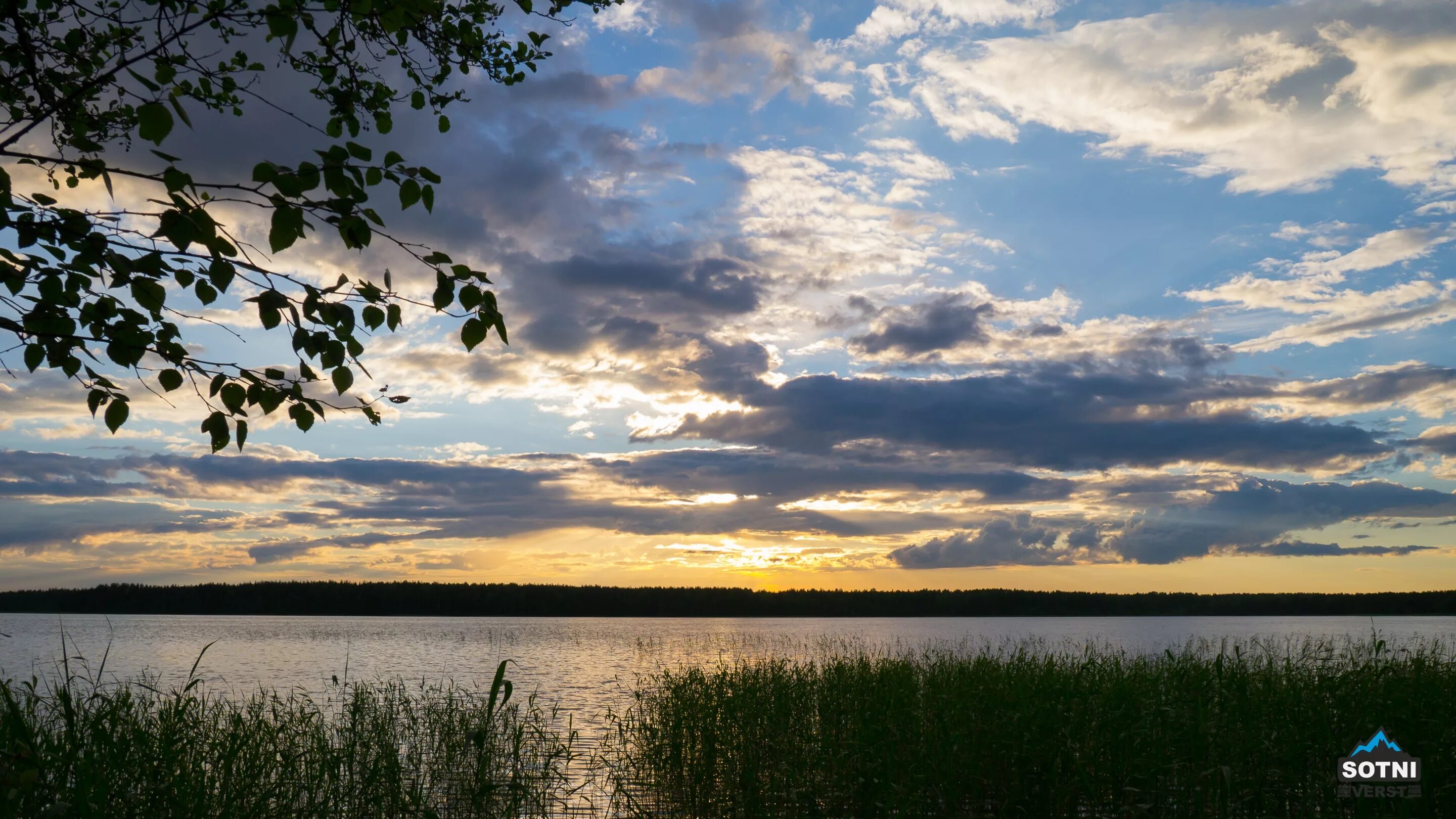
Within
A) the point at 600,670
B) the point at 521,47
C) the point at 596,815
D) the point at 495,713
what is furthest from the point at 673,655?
the point at 521,47

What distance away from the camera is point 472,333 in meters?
3.65

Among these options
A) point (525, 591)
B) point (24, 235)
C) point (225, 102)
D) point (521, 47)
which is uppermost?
point (521, 47)

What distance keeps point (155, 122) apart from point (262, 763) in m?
8.43

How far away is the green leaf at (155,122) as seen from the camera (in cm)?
311

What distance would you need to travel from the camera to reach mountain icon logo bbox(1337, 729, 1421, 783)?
9.20 m

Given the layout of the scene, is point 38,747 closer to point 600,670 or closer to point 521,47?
point 521,47

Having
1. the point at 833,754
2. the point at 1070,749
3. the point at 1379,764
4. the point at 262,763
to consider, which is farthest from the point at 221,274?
the point at 1379,764

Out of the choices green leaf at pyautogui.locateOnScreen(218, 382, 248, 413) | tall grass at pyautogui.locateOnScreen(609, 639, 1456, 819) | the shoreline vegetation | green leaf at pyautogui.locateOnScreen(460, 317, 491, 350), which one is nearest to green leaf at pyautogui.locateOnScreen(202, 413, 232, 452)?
green leaf at pyautogui.locateOnScreen(218, 382, 248, 413)

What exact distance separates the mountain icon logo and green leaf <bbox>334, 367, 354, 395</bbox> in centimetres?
1063

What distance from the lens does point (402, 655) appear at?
45.8 meters

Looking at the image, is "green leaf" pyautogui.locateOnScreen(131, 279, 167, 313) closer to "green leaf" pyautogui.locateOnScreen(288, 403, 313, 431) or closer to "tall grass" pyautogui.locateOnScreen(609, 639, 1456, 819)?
"green leaf" pyautogui.locateOnScreen(288, 403, 313, 431)

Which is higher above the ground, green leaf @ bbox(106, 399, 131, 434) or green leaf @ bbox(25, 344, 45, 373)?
green leaf @ bbox(25, 344, 45, 373)

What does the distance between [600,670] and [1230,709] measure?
98.6 feet
